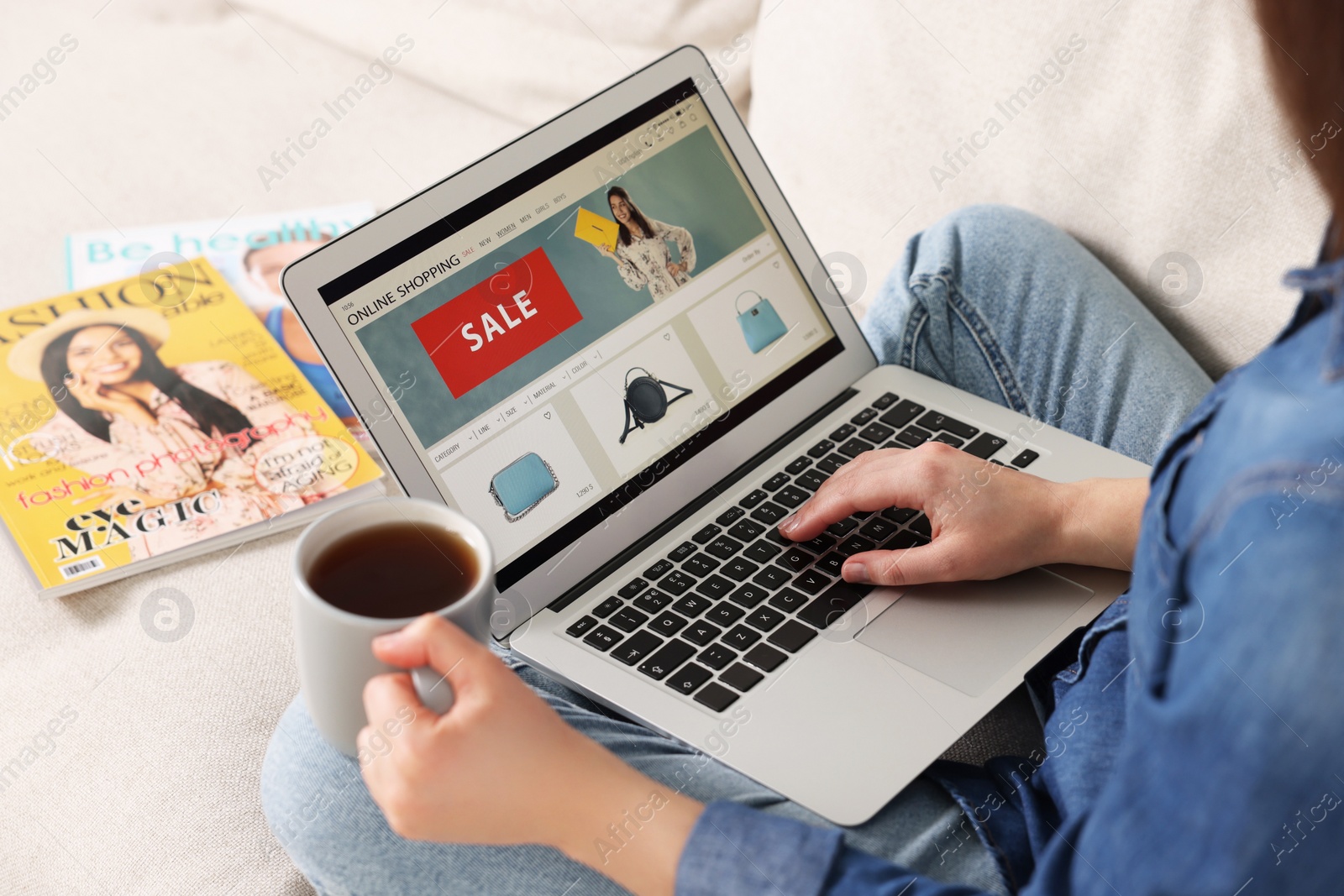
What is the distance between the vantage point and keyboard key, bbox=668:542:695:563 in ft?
2.72

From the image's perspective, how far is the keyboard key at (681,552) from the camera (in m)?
Result: 0.83

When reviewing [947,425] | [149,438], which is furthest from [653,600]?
[149,438]

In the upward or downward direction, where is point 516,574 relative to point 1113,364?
upward

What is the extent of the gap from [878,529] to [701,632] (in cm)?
18

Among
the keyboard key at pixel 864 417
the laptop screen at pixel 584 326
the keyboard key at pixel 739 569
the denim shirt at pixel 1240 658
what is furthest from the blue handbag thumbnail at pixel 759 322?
the denim shirt at pixel 1240 658

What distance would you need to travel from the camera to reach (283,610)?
90 cm

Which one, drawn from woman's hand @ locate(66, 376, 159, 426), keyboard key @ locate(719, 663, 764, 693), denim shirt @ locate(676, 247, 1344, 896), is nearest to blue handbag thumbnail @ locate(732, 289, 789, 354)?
keyboard key @ locate(719, 663, 764, 693)

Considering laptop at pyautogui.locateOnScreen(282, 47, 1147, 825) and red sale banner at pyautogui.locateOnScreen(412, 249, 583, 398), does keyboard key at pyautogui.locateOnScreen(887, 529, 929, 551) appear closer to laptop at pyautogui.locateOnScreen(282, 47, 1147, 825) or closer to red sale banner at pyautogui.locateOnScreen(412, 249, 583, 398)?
laptop at pyautogui.locateOnScreen(282, 47, 1147, 825)

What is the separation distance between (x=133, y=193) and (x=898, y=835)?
124cm

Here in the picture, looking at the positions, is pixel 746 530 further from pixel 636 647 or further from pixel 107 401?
pixel 107 401

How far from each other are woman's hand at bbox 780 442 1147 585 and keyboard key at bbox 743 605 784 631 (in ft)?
0.20

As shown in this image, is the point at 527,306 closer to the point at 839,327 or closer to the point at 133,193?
the point at 839,327

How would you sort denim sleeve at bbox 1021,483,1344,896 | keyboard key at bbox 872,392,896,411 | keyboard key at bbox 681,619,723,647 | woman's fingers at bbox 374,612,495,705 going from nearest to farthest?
1. denim sleeve at bbox 1021,483,1344,896
2. woman's fingers at bbox 374,612,495,705
3. keyboard key at bbox 681,619,723,647
4. keyboard key at bbox 872,392,896,411

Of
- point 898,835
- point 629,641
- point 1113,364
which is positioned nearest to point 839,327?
point 1113,364
